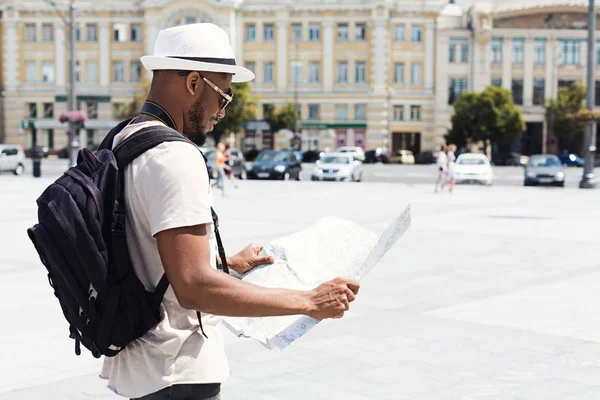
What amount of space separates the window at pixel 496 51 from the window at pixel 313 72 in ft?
46.3

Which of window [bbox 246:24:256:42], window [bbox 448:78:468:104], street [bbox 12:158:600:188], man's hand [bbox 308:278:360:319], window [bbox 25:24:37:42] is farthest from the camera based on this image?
window [bbox 25:24:37:42]

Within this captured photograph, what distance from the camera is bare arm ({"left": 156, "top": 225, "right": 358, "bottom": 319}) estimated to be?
2.41m

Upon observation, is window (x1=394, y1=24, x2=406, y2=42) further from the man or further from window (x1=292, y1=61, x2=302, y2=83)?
the man

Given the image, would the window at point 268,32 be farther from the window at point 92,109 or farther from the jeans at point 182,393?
the jeans at point 182,393

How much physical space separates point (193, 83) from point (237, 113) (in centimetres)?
6176

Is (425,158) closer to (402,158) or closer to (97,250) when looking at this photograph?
(402,158)

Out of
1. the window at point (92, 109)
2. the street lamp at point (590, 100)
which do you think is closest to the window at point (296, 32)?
the window at point (92, 109)

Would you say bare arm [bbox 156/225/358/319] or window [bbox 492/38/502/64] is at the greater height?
window [bbox 492/38/502/64]

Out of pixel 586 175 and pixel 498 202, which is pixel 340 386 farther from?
pixel 586 175

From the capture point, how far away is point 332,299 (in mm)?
2541

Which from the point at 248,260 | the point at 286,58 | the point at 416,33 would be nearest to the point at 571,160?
the point at 416,33

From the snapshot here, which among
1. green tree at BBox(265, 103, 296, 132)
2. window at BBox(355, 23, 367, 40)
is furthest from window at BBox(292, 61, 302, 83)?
window at BBox(355, 23, 367, 40)

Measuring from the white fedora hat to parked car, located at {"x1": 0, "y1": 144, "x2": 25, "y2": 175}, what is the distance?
40.5m

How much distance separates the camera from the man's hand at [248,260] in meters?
3.02
